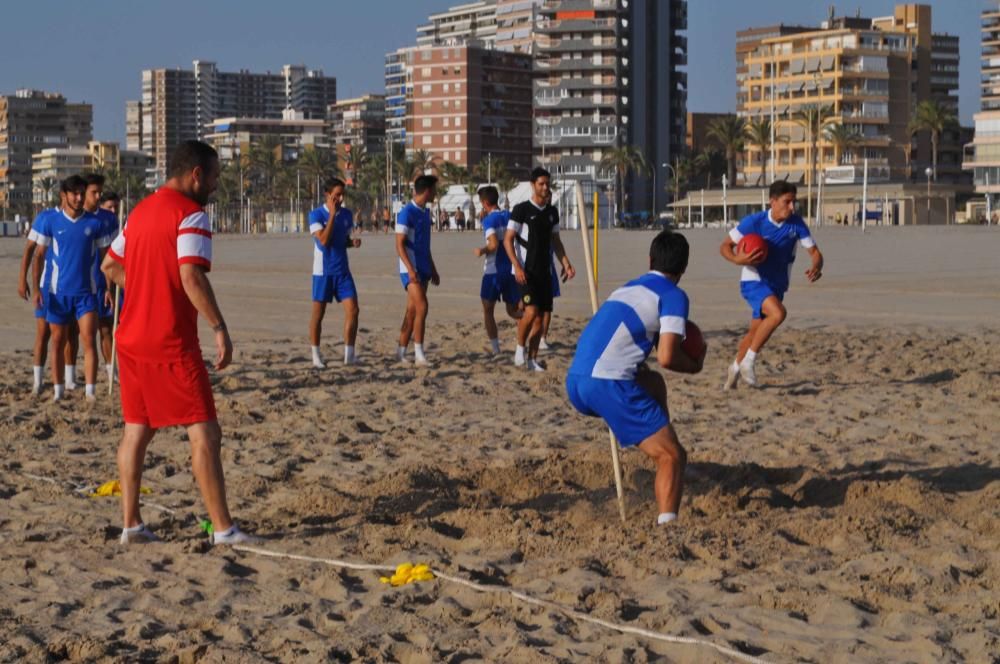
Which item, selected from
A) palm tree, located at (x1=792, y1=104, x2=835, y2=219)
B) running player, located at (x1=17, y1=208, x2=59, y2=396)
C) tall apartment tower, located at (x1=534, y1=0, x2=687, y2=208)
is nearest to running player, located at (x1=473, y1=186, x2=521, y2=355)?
running player, located at (x1=17, y1=208, x2=59, y2=396)

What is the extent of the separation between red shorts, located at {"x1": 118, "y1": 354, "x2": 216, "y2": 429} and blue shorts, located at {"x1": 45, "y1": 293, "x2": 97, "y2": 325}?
519cm

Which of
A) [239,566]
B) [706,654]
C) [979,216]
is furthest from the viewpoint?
[979,216]

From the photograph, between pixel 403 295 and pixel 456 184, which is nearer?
pixel 403 295

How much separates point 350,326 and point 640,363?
693 centimetres

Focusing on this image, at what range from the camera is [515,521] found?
22.9 ft

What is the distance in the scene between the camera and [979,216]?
388ft

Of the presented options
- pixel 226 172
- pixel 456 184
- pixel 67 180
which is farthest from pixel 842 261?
pixel 226 172

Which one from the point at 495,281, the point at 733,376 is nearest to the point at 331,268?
the point at 495,281

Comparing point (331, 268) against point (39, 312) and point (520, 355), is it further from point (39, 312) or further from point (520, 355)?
point (39, 312)

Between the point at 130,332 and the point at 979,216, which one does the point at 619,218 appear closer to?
the point at 979,216

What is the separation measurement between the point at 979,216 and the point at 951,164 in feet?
111

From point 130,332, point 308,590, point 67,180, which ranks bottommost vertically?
point 308,590

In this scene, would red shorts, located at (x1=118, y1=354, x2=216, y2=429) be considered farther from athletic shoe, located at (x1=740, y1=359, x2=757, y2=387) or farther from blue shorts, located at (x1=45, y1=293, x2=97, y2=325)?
athletic shoe, located at (x1=740, y1=359, x2=757, y2=387)

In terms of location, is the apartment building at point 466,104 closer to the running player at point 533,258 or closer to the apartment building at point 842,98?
the apartment building at point 842,98
